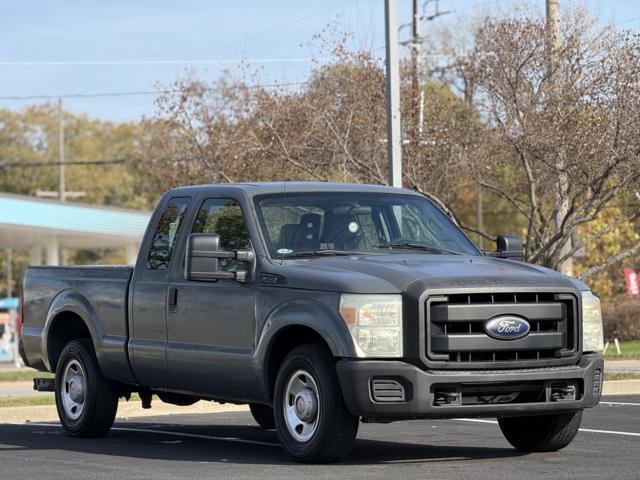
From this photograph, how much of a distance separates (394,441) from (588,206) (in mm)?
12825

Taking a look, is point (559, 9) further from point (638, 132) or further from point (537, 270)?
point (537, 270)

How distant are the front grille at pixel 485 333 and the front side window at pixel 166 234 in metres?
2.93

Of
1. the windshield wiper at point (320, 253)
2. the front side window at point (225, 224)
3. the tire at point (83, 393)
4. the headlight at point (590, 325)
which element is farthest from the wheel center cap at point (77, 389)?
the headlight at point (590, 325)

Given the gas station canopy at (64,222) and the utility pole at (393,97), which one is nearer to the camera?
the utility pole at (393,97)

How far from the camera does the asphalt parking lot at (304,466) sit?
9.67 metres

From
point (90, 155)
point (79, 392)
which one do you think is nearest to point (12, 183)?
point (90, 155)

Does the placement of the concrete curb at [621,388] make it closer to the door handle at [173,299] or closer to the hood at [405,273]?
the hood at [405,273]

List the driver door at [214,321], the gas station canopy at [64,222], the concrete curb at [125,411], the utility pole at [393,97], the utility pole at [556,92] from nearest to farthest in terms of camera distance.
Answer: the driver door at [214,321]
the concrete curb at [125,411]
the utility pole at [393,97]
the utility pole at [556,92]
the gas station canopy at [64,222]

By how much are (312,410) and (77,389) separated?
11.6 feet

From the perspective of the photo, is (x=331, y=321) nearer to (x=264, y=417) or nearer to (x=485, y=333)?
(x=485, y=333)

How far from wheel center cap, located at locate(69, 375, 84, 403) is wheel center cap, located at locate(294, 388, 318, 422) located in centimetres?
324

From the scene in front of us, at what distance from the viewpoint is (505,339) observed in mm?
9703

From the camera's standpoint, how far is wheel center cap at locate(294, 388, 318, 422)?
996 centimetres

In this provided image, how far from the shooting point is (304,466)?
32.7 ft
